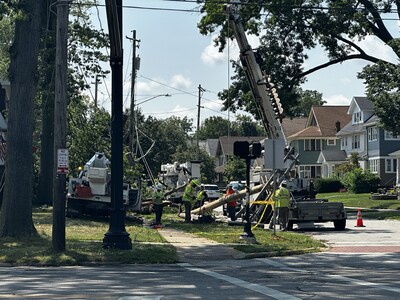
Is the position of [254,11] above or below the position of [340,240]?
above

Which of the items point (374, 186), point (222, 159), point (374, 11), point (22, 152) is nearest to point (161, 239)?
point (22, 152)

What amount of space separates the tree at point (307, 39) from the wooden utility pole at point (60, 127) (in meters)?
21.5

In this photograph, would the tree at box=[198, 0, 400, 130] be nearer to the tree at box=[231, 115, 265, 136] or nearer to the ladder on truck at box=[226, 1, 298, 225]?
the ladder on truck at box=[226, 1, 298, 225]

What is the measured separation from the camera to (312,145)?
295 ft

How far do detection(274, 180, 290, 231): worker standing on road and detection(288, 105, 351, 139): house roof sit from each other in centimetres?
6031

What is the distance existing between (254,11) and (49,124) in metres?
11.9

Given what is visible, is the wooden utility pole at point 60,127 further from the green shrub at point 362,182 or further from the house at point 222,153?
the house at point 222,153

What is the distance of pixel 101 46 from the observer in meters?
31.3

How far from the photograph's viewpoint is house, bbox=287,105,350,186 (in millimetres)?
88750

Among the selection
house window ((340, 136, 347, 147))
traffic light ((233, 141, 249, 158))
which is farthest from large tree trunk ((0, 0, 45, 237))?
house window ((340, 136, 347, 147))

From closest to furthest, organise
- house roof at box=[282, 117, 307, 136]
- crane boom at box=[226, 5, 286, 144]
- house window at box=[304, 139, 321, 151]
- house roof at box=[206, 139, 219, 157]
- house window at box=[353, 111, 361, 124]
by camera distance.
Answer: crane boom at box=[226, 5, 286, 144] < house window at box=[353, 111, 361, 124] < house window at box=[304, 139, 321, 151] < house roof at box=[282, 117, 307, 136] < house roof at box=[206, 139, 219, 157]

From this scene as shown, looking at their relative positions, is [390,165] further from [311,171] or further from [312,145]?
[311,171]

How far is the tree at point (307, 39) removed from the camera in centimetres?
4084

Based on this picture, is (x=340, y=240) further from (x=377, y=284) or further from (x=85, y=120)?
(x=85, y=120)
